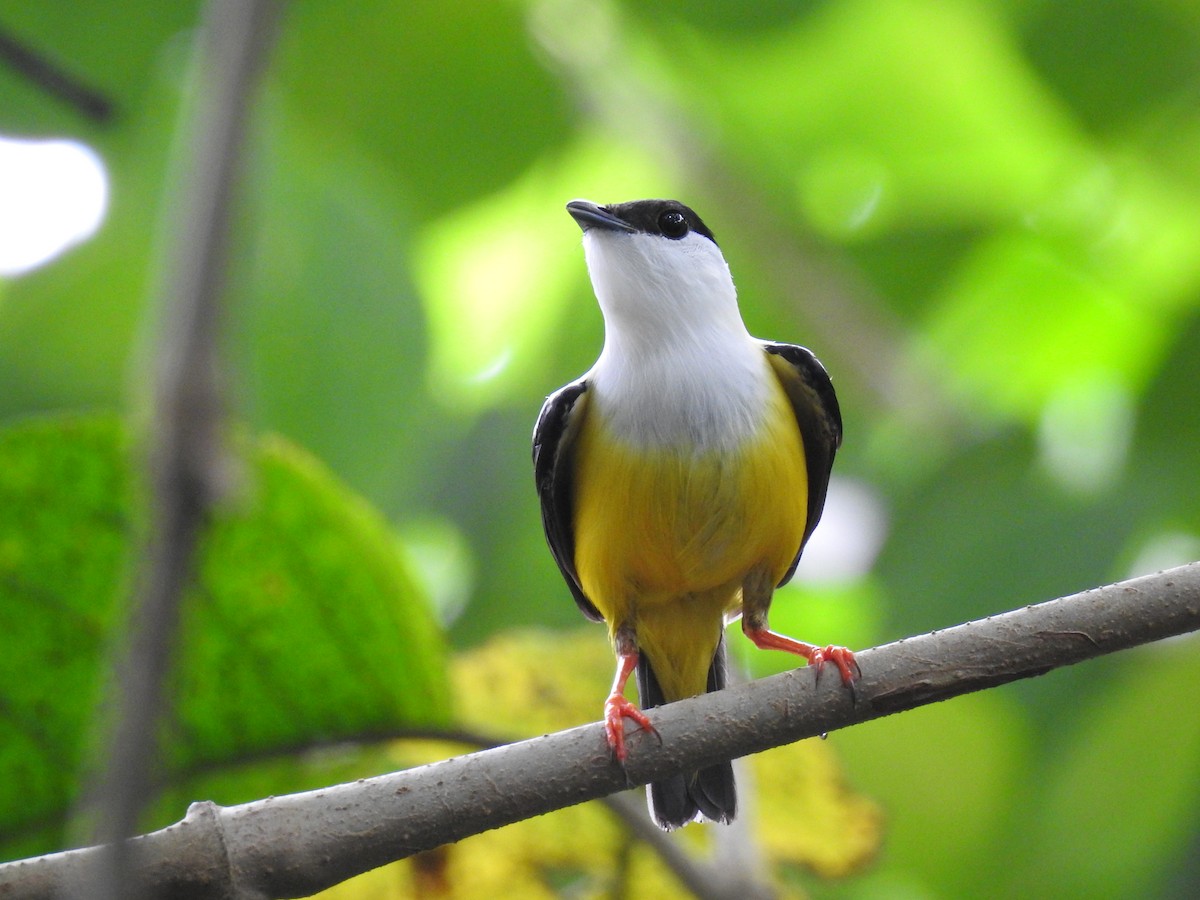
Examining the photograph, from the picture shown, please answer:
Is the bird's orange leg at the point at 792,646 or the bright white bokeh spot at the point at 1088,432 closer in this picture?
the bird's orange leg at the point at 792,646

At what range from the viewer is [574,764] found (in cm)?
233

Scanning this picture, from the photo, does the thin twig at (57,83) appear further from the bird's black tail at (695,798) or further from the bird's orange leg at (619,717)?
the bird's black tail at (695,798)

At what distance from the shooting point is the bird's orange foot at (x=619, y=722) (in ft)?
7.48

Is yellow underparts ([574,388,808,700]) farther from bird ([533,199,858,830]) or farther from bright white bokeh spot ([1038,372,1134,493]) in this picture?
bright white bokeh spot ([1038,372,1134,493])

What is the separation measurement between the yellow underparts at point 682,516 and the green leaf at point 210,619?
1.88ft

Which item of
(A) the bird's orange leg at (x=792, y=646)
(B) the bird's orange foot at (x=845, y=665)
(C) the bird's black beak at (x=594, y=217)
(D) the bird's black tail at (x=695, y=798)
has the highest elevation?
(C) the bird's black beak at (x=594, y=217)

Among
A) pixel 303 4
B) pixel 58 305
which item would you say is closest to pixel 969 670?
pixel 58 305

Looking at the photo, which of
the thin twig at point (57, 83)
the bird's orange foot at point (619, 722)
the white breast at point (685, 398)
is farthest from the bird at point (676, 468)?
the thin twig at point (57, 83)

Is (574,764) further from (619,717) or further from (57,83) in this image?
A: (57,83)

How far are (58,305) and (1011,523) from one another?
3168mm

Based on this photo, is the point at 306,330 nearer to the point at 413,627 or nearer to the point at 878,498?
the point at 413,627

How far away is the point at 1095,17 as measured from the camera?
189 inches

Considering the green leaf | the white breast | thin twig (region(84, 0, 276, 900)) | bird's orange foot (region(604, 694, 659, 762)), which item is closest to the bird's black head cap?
the white breast

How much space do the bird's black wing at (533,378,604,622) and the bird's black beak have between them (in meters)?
0.50
